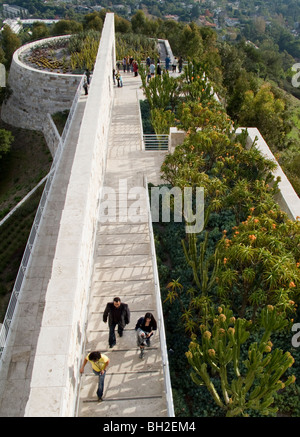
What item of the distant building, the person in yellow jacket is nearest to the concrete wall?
the person in yellow jacket

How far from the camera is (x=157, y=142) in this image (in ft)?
46.8

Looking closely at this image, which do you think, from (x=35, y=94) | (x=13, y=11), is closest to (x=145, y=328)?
(x=35, y=94)

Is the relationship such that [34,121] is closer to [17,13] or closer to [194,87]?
[194,87]

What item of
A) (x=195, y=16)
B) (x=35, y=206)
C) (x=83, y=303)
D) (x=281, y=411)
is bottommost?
(x=195, y=16)

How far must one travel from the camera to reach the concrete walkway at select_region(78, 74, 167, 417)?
19.0 feet

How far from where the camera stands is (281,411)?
20.3ft

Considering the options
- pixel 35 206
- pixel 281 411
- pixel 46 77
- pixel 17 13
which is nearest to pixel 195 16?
pixel 17 13

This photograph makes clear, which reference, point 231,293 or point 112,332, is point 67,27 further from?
point 112,332

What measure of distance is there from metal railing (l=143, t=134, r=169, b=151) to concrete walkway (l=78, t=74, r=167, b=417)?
1.21 metres

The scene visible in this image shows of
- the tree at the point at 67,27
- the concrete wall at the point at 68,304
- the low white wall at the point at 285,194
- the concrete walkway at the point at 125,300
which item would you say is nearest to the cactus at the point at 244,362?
the concrete walkway at the point at 125,300

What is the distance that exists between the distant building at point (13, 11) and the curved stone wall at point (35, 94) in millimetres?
115314

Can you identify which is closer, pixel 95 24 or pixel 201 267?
pixel 201 267

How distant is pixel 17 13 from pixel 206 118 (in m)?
136

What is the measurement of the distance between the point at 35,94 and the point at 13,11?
126098mm
